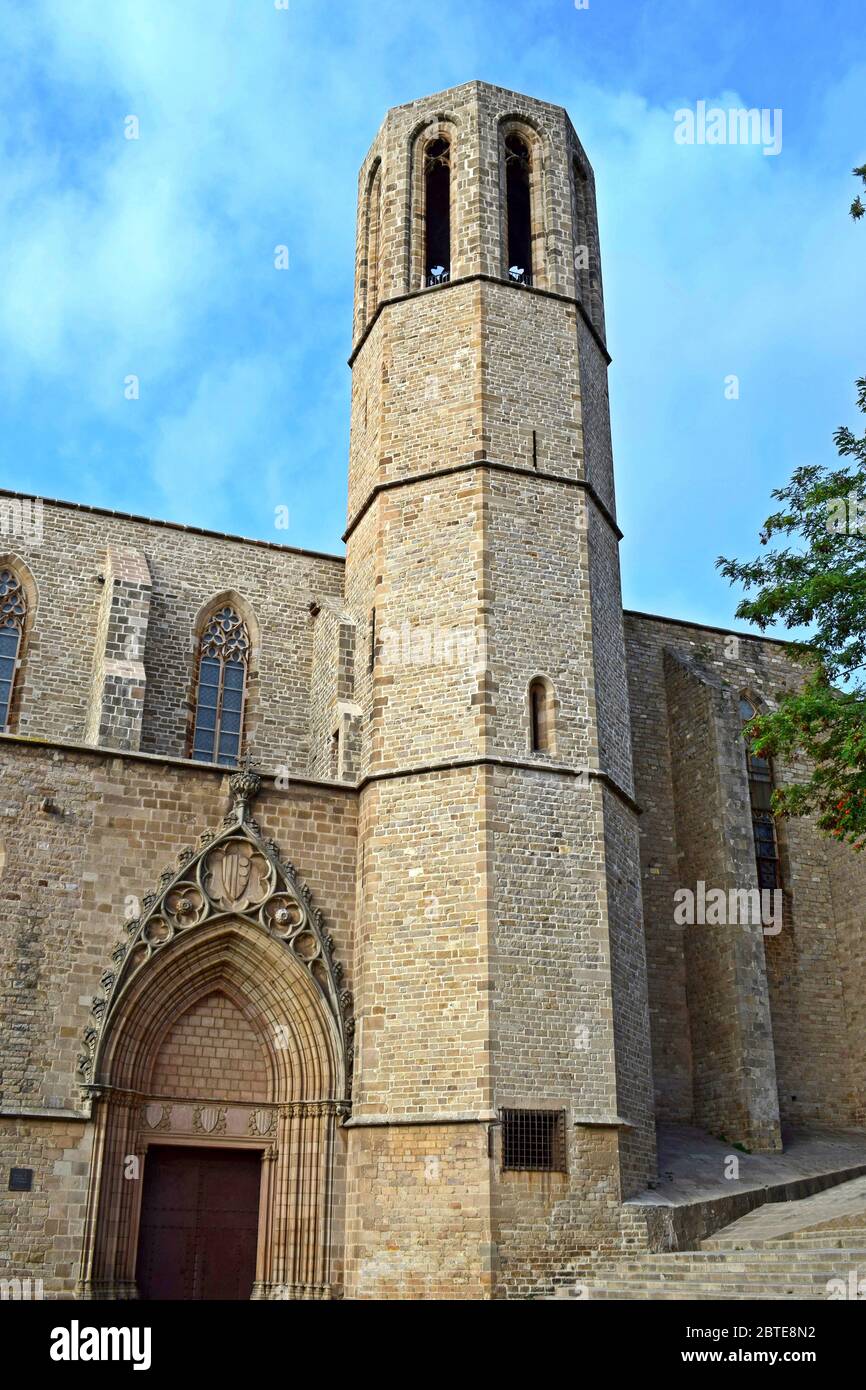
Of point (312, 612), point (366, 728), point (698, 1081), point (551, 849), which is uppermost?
point (312, 612)

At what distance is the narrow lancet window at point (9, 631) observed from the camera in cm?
1770

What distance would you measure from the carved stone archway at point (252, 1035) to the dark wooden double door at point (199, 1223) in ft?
0.75

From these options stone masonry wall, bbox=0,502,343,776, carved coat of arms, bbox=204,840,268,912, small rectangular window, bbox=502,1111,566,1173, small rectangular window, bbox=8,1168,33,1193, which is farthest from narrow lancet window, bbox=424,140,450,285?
small rectangular window, bbox=8,1168,33,1193

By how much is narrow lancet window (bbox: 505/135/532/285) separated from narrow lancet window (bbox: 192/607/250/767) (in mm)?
6769

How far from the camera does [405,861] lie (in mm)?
15141

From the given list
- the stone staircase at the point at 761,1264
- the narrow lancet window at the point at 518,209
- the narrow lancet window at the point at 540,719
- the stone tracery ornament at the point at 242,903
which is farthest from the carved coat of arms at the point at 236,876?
the narrow lancet window at the point at 518,209

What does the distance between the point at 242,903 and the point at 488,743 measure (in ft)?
11.2

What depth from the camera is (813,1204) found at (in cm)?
1521

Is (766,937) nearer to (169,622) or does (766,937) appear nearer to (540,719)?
(540,719)

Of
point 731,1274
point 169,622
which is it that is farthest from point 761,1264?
point 169,622
